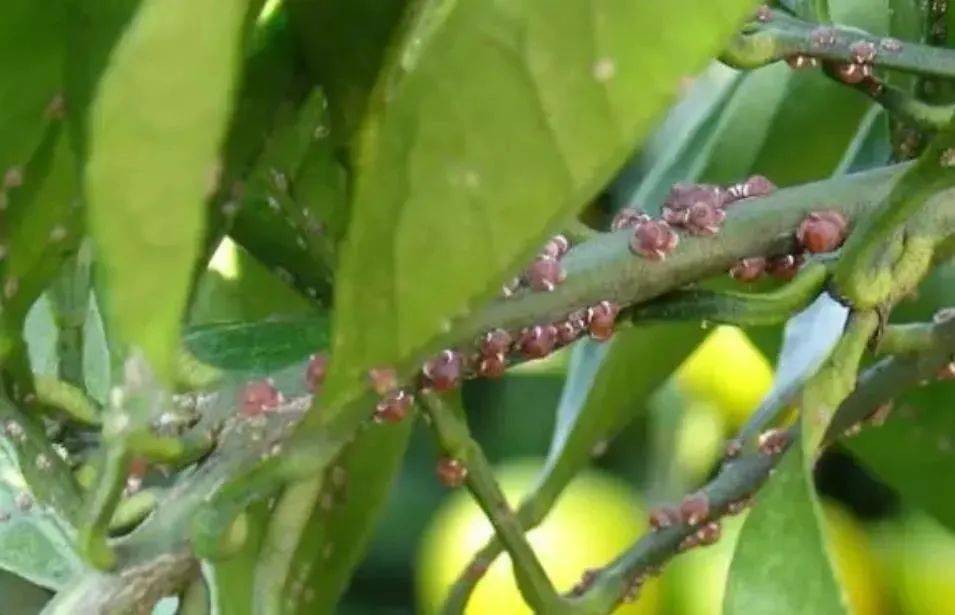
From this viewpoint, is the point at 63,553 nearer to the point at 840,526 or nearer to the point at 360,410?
the point at 360,410

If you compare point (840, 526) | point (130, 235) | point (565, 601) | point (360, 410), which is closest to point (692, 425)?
point (840, 526)

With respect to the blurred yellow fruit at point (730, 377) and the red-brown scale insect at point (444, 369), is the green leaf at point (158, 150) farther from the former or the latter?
the blurred yellow fruit at point (730, 377)

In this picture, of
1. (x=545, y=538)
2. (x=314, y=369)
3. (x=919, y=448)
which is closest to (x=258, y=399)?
(x=314, y=369)

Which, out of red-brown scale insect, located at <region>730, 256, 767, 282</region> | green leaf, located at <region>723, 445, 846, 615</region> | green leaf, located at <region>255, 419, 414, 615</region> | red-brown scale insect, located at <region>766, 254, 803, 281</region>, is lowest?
green leaf, located at <region>255, 419, 414, 615</region>

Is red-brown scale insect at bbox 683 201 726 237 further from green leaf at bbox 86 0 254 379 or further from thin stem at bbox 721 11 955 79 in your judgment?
green leaf at bbox 86 0 254 379

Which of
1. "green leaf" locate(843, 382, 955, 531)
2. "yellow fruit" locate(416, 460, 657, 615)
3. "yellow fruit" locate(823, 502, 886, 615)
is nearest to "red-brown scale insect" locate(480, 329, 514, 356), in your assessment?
"green leaf" locate(843, 382, 955, 531)
